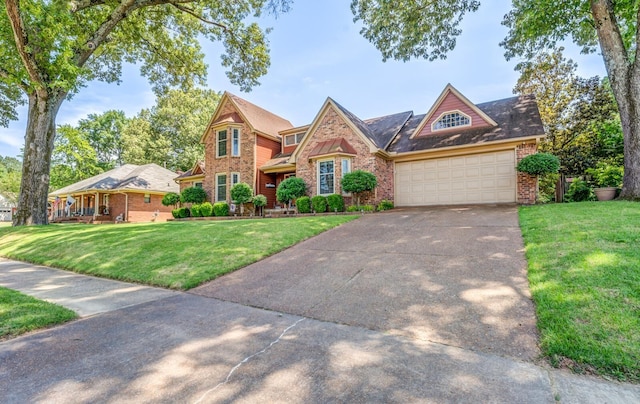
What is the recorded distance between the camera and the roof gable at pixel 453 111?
13.9 metres

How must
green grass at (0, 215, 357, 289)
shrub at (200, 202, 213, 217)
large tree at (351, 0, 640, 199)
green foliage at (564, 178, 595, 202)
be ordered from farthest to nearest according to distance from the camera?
shrub at (200, 202, 213, 217), green foliage at (564, 178, 595, 202), large tree at (351, 0, 640, 199), green grass at (0, 215, 357, 289)

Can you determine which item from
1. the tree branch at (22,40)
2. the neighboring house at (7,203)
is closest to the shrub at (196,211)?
the tree branch at (22,40)

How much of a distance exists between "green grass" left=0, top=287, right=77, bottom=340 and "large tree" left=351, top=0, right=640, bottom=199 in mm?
14492

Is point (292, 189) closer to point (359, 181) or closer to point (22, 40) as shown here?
point (359, 181)

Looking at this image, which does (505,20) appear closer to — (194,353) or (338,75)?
(338,75)

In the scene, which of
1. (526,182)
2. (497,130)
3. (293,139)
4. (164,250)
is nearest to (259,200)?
(293,139)

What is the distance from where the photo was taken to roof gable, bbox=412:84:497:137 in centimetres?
1394

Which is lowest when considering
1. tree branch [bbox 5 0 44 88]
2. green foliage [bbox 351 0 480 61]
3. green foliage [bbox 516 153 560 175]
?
green foliage [bbox 516 153 560 175]

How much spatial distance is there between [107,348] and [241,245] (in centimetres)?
457

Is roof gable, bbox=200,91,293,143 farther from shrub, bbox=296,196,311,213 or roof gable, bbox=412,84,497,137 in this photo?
roof gable, bbox=412,84,497,137

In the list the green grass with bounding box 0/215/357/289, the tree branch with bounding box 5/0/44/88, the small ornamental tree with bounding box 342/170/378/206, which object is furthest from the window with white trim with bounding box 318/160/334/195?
the tree branch with bounding box 5/0/44/88

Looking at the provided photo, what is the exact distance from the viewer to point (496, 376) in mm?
2385

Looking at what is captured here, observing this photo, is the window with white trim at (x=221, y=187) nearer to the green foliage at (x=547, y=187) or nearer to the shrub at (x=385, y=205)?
the shrub at (x=385, y=205)

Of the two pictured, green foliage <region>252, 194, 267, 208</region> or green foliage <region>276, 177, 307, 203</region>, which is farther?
green foliage <region>252, 194, 267, 208</region>
